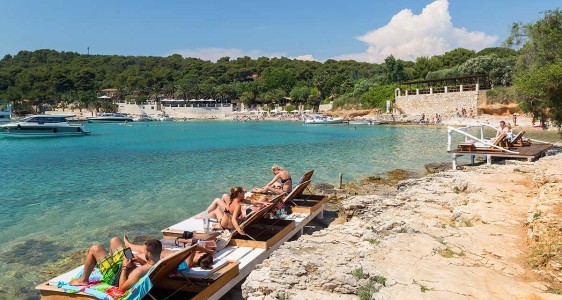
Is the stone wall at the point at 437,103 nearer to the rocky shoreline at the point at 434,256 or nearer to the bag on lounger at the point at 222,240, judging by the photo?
the rocky shoreline at the point at 434,256

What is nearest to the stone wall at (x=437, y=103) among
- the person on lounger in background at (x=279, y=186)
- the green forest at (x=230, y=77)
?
the green forest at (x=230, y=77)

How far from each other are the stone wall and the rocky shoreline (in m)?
56.5

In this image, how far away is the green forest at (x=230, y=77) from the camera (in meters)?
81.6

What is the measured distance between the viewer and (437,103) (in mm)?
65750

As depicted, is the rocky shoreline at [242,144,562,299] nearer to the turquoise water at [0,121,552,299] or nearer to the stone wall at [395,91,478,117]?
the turquoise water at [0,121,552,299]

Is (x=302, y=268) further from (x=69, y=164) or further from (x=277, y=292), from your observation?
(x=69, y=164)

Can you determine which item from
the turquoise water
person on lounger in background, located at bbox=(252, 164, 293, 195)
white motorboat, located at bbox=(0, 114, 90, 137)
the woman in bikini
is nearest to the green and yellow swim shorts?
the woman in bikini

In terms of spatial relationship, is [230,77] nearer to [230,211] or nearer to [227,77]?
[227,77]

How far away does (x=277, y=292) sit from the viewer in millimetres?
4961

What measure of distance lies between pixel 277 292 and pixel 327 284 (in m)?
0.66

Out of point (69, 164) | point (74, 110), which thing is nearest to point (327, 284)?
point (69, 164)

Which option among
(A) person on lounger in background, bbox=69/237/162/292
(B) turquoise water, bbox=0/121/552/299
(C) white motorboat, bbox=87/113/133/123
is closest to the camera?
(A) person on lounger in background, bbox=69/237/162/292

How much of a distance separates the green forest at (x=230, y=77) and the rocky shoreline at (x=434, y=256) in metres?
56.8

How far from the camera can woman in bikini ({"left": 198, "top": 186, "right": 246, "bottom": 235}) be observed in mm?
7825
